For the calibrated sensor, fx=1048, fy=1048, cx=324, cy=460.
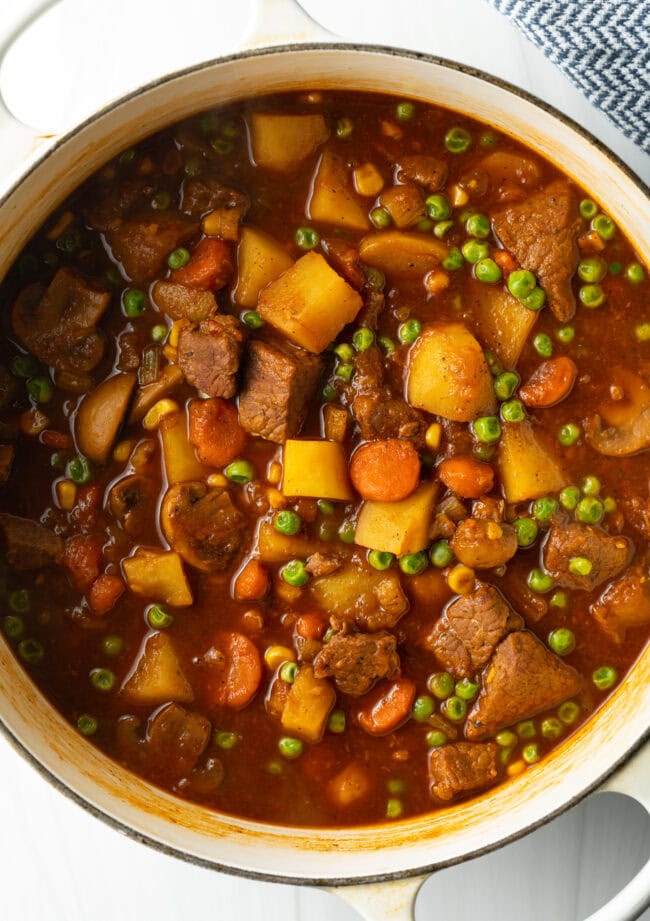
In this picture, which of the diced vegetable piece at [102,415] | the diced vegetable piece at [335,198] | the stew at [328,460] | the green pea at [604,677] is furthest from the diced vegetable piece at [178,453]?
the green pea at [604,677]

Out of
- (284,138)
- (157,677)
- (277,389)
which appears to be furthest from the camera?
(157,677)

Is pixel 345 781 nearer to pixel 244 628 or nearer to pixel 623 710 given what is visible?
pixel 244 628

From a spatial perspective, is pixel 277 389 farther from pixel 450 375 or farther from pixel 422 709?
pixel 422 709

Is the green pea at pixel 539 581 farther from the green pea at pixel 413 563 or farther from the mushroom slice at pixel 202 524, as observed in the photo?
the mushroom slice at pixel 202 524

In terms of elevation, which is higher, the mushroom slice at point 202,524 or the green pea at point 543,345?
the green pea at point 543,345

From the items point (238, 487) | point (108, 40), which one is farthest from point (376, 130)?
point (238, 487)

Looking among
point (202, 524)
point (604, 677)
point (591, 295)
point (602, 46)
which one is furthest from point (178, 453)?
point (602, 46)
